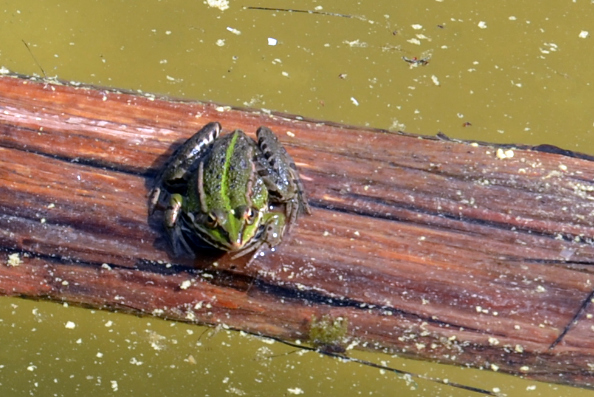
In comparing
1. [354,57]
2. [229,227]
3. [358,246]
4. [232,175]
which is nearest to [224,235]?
[229,227]

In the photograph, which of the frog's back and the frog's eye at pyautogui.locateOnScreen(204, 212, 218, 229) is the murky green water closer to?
the frog's back

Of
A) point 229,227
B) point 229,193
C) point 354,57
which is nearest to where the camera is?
point 229,227

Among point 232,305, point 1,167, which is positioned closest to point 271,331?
point 232,305

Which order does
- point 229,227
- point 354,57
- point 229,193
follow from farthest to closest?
point 354,57, point 229,193, point 229,227

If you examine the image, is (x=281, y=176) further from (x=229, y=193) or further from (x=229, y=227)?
(x=229, y=227)

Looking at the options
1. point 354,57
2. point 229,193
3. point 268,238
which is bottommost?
point 268,238

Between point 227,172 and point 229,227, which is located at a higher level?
point 227,172

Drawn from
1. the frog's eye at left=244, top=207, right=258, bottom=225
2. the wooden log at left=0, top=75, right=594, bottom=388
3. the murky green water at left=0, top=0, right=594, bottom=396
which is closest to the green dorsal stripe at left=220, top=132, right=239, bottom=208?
the frog's eye at left=244, top=207, right=258, bottom=225

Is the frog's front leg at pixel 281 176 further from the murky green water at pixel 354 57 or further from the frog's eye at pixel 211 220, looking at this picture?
the murky green water at pixel 354 57
